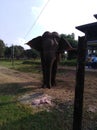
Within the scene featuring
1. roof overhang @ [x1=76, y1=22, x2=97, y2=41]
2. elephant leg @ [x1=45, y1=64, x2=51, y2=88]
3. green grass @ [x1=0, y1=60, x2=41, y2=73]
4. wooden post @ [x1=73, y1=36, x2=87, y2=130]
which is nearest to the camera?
wooden post @ [x1=73, y1=36, x2=87, y2=130]

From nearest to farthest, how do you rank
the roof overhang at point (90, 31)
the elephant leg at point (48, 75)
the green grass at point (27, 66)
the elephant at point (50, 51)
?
the roof overhang at point (90, 31), the elephant leg at point (48, 75), the elephant at point (50, 51), the green grass at point (27, 66)

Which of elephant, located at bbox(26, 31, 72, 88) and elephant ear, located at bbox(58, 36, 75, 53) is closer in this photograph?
elephant, located at bbox(26, 31, 72, 88)

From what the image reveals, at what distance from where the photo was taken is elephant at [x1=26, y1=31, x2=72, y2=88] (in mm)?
15258

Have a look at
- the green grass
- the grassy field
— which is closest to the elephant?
the grassy field

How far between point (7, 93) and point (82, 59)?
25.1 feet

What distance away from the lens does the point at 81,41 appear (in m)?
6.82

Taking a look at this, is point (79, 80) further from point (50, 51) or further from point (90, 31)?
point (50, 51)

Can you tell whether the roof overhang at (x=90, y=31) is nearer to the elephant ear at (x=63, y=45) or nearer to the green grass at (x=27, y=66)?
the elephant ear at (x=63, y=45)

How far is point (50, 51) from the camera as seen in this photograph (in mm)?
15289

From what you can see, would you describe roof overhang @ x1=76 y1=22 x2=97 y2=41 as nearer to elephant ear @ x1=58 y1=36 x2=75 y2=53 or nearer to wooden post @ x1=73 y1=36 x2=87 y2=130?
wooden post @ x1=73 y1=36 x2=87 y2=130

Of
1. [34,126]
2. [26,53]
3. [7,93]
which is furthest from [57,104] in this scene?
[26,53]

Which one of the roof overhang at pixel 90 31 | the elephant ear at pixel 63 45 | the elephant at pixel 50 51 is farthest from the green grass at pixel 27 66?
the roof overhang at pixel 90 31

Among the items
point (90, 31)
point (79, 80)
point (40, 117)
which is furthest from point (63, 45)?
point (79, 80)

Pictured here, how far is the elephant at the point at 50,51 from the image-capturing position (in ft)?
50.1
